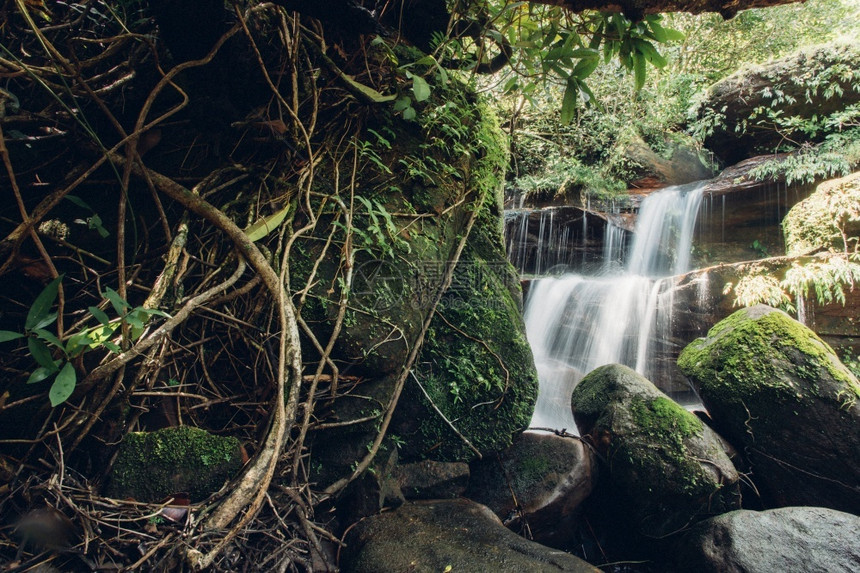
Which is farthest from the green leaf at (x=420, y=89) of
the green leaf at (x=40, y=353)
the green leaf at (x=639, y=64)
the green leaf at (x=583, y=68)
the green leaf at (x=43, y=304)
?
the green leaf at (x=40, y=353)

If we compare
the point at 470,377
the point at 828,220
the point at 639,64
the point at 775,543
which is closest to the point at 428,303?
the point at 470,377

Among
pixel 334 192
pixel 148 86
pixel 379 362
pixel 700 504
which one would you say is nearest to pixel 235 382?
pixel 379 362

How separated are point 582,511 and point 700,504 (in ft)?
2.53

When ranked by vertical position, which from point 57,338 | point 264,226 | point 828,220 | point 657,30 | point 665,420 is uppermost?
point 657,30

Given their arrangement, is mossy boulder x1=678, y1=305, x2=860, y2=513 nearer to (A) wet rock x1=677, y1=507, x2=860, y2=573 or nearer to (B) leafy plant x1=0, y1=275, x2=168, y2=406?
(A) wet rock x1=677, y1=507, x2=860, y2=573

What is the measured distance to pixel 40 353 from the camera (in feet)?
4.09

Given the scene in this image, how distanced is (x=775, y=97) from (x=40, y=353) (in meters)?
11.7

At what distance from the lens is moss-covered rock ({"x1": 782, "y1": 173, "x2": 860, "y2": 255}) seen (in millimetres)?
4680

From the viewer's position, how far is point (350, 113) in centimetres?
251

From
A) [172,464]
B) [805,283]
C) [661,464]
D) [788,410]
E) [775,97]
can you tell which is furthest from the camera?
[775,97]

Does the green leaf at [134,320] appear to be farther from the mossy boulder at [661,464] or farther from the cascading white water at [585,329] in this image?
the cascading white water at [585,329]

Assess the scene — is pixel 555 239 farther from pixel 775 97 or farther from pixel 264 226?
pixel 264 226

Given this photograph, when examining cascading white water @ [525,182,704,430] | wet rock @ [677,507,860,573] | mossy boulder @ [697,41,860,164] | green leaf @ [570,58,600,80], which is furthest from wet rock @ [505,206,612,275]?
green leaf @ [570,58,600,80]

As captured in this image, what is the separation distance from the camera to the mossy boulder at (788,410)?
296 cm
